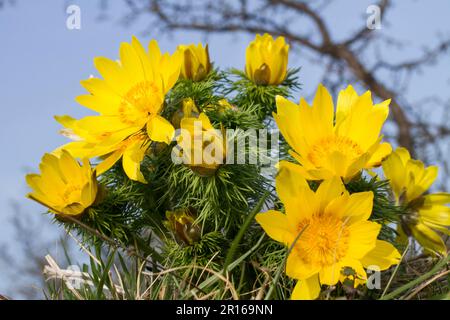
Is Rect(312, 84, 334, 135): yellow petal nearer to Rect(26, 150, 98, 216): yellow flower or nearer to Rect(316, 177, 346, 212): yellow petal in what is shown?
Rect(316, 177, 346, 212): yellow petal

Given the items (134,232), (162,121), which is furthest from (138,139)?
(134,232)

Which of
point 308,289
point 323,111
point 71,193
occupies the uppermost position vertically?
point 323,111

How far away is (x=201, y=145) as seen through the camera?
0.80m

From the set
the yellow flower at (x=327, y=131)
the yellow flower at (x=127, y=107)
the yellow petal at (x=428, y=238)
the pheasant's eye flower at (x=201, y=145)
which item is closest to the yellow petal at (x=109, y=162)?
the yellow flower at (x=127, y=107)

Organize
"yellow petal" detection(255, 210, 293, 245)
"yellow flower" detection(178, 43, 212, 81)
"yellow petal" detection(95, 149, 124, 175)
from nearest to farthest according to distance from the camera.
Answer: "yellow petal" detection(255, 210, 293, 245) → "yellow petal" detection(95, 149, 124, 175) → "yellow flower" detection(178, 43, 212, 81)

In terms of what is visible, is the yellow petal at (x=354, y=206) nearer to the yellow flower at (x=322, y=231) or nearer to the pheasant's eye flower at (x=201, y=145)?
the yellow flower at (x=322, y=231)

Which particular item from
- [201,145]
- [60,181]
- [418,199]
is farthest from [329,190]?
[60,181]

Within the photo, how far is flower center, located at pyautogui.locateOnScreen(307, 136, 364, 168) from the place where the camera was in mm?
839

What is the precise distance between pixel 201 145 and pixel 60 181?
234 millimetres

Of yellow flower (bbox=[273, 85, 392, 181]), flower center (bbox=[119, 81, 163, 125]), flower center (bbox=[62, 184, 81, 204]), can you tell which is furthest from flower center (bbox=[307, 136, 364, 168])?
flower center (bbox=[62, 184, 81, 204])

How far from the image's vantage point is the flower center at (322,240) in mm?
788

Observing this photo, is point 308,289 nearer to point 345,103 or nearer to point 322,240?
point 322,240

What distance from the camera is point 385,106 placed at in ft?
2.91
